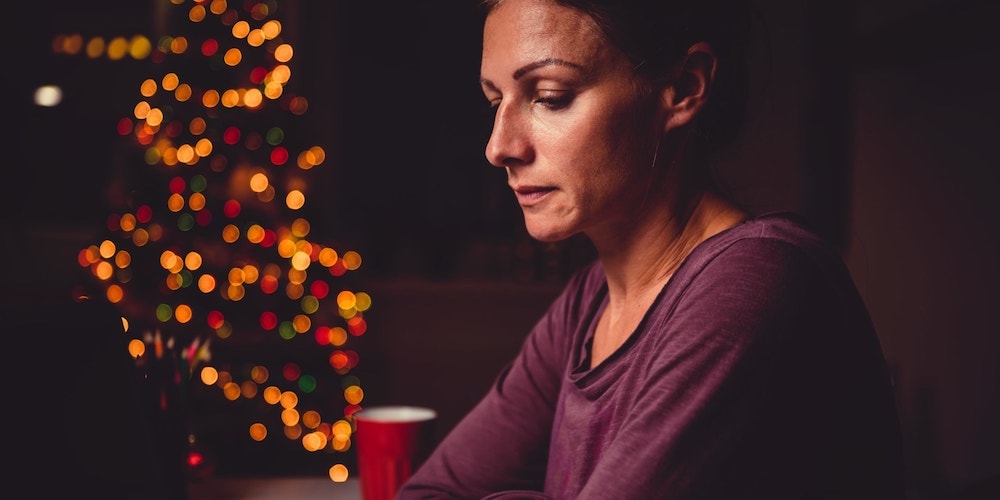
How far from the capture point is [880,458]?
29.9 inches

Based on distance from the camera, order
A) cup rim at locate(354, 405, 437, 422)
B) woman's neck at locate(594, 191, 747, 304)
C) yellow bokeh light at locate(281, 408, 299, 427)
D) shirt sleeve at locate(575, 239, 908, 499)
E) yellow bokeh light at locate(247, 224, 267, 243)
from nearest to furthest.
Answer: shirt sleeve at locate(575, 239, 908, 499), woman's neck at locate(594, 191, 747, 304), cup rim at locate(354, 405, 437, 422), yellow bokeh light at locate(247, 224, 267, 243), yellow bokeh light at locate(281, 408, 299, 427)

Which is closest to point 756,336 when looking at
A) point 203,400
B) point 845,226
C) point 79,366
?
point 79,366

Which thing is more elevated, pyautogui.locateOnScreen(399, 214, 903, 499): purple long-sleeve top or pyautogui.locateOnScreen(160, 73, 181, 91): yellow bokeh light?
pyautogui.locateOnScreen(160, 73, 181, 91): yellow bokeh light

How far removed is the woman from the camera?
0.67 meters

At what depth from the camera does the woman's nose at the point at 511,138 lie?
2.81ft

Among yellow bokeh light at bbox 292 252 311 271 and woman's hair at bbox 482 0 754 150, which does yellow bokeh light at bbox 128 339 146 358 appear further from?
yellow bokeh light at bbox 292 252 311 271

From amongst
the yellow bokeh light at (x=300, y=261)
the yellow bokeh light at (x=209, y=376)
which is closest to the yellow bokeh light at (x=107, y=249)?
the yellow bokeh light at (x=209, y=376)

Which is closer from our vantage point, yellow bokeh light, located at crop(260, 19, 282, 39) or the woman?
the woman

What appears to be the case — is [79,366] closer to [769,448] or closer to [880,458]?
[769,448]

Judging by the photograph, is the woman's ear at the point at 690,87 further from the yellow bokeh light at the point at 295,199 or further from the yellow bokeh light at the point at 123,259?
the yellow bokeh light at the point at 123,259

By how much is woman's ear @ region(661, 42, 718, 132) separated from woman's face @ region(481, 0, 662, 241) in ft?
0.07

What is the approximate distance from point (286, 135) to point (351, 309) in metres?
0.68

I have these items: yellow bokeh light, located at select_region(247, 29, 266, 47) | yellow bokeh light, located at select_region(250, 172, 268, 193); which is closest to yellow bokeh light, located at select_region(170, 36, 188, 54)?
yellow bokeh light, located at select_region(247, 29, 266, 47)

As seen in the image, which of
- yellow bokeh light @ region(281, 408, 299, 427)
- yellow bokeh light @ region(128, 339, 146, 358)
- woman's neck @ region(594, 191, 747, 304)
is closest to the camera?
yellow bokeh light @ region(128, 339, 146, 358)
